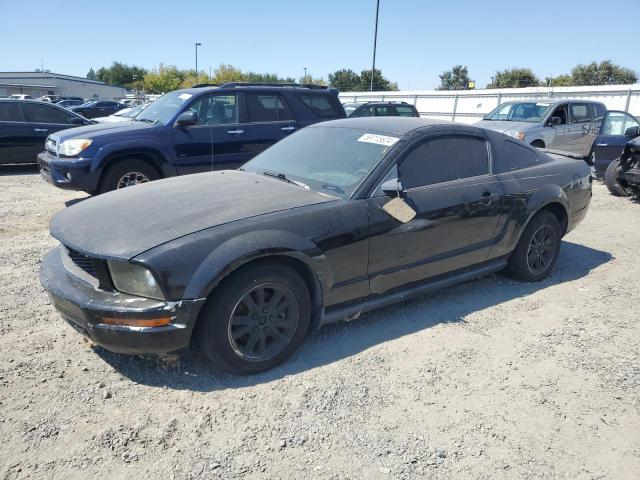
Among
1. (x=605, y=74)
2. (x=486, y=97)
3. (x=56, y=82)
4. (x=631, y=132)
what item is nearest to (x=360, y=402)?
(x=631, y=132)

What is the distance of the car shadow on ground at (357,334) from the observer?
3.07 metres

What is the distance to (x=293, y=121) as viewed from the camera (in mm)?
7984

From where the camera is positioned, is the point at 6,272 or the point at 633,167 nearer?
the point at 6,272

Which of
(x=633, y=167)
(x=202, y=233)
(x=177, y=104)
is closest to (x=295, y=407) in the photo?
(x=202, y=233)

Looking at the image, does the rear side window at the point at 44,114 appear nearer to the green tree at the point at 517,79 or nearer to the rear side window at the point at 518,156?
the rear side window at the point at 518,156

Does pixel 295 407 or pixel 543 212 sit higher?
pixel 543 212

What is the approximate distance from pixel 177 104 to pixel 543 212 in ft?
17.3

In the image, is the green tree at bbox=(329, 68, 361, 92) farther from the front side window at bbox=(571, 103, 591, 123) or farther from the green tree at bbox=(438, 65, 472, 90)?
the front side window at bbox=(571, 103, 591, 123)

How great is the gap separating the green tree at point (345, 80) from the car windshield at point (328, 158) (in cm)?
7586

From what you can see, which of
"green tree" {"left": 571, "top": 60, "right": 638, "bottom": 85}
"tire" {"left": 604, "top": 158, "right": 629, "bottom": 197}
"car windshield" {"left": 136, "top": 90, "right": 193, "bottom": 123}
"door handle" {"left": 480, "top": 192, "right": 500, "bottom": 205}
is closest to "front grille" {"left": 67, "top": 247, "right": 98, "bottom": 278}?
"door handle" {"left": 480, "top": 192, "right": 500, "bottom": 205}

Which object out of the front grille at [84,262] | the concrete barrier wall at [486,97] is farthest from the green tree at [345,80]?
the front grille at [84,262]

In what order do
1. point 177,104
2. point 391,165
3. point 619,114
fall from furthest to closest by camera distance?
point 619,114 < point 177,104 < point 391,165

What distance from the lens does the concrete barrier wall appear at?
1772cm

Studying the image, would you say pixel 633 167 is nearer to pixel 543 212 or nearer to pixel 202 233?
pixel 543 212
